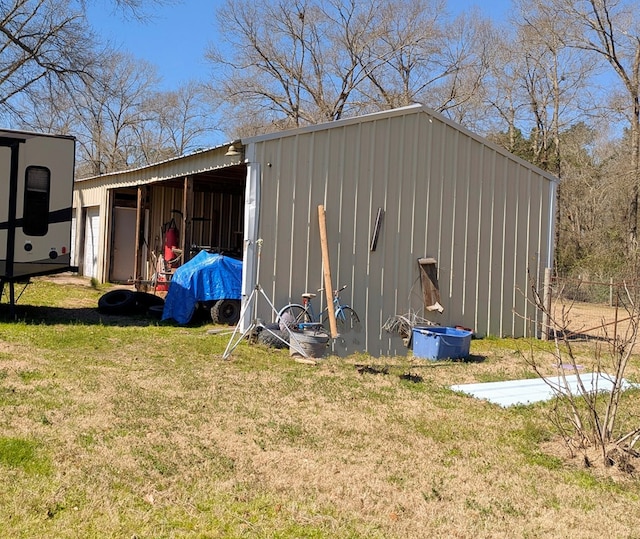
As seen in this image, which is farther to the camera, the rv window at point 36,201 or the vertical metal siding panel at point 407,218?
the vertical metal siding panel at point 407,218

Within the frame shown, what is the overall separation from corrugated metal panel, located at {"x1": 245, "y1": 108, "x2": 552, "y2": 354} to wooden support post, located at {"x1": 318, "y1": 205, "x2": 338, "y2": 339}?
0.48ft

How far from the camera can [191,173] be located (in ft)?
37.5

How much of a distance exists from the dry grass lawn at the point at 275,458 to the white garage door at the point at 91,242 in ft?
34.3

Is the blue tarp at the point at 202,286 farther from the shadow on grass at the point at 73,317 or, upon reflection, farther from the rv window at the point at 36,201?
the rv window at the point at 36,201

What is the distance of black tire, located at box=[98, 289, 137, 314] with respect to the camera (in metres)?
11.3

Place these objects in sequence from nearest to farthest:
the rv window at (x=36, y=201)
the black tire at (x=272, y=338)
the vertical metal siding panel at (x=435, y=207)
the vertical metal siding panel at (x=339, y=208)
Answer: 1. the black tire at (x=272, y=338)
2. the vertical metal siding panel at (x=339, y=208)
3. the rv window at (x=36, y=201)
4. the vertical metal siding panel at (x=435, y=207)

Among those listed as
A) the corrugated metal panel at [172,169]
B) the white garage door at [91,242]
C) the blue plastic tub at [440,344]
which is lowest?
the blue plastic tub at [440,344]

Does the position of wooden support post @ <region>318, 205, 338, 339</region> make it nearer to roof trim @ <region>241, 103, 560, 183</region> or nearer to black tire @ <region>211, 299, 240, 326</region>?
roof trim @ <region>241, 103, 560, 183</region>

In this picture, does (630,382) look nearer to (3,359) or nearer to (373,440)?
(373,440)

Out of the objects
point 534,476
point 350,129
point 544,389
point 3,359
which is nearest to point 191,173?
point 350,129

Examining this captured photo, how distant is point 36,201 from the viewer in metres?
10.0

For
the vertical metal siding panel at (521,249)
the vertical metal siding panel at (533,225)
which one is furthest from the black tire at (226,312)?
the vertical metal siding panel at (533,225)

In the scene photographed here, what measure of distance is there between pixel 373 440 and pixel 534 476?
1.16 m

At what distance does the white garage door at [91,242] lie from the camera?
17.6 m
